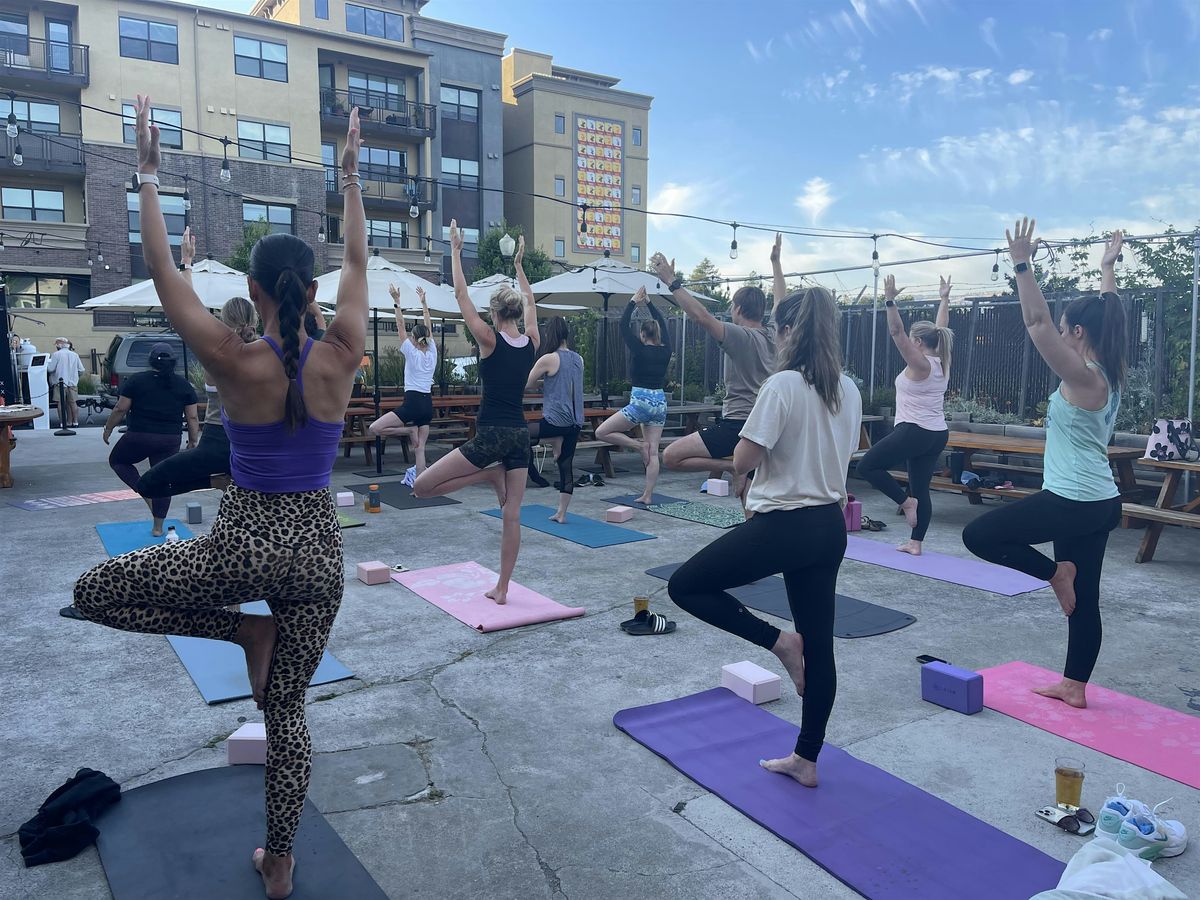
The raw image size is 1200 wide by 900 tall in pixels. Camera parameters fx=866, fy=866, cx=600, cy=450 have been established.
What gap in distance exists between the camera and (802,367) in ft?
10.2

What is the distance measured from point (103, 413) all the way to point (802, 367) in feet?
72.9

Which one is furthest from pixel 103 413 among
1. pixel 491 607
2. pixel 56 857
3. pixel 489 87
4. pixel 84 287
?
pixel 489 87

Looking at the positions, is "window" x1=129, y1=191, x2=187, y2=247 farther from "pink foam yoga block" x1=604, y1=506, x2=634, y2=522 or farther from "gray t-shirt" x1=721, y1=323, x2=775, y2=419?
"gray t-shirt" x1=721, y1=323, x2=775, y2=419

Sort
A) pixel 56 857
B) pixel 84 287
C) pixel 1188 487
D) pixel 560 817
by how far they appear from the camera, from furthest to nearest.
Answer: pixel 84 287
pixel 1188 487
pixel 560 817
pixel 56 857

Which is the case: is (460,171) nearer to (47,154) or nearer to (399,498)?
(47,154)

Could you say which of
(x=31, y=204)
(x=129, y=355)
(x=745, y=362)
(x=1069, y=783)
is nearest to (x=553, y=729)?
(x=1069, y=783)

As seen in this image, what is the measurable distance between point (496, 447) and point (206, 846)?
288 centimetres

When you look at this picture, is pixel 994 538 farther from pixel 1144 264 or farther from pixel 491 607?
pixel 1144 264

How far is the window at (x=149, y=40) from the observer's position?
2878 cm

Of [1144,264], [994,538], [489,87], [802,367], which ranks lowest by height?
[994,538]

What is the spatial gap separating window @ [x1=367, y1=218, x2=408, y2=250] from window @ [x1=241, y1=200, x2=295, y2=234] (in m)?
3.66

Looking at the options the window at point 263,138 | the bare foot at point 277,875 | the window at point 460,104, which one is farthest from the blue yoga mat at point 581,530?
the window at point 460,104

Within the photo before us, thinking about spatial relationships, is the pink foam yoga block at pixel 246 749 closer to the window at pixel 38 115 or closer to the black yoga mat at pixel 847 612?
the black yoga mat at pixel 847 612

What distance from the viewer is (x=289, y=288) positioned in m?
2.38
